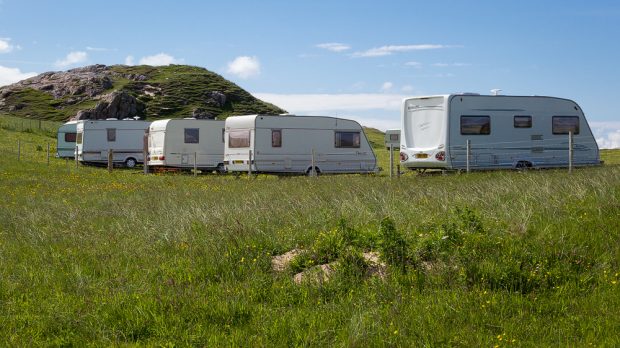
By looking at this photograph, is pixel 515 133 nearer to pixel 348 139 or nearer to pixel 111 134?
pixel 348 139

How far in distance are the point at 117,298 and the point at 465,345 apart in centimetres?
317

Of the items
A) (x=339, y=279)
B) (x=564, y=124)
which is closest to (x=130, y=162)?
(x=564, y=124)

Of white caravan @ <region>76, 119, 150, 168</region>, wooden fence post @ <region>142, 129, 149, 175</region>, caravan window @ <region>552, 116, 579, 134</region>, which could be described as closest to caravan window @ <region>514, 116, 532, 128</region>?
caravan window @ <region>552, 116, 579, 134</region>

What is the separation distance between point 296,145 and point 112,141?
48.4 feet

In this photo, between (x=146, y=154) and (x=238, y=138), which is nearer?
(x=238, y=138)

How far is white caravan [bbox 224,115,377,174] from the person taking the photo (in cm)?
2803

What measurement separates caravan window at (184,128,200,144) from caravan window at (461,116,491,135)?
45.7ft

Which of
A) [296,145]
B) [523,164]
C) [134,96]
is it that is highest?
[134,96]

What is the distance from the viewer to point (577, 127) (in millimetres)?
24672

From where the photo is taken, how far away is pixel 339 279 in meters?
6.42

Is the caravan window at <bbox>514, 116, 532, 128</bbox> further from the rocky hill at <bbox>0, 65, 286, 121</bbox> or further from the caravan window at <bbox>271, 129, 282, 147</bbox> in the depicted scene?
the rocky hill at <bbox>0, 65, 286, 121</bbox>

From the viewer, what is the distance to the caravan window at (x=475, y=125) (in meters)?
23.3

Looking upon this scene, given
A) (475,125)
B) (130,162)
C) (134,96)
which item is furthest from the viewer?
(134,96)

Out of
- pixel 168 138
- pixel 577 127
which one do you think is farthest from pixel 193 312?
pixel 168 138
